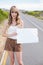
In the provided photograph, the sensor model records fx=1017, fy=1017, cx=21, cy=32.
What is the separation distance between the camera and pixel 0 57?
13.3 meters

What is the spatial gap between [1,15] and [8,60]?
1.97 ft

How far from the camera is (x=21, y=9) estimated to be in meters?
13.3

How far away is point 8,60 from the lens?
43.8 feet

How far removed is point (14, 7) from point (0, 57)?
0.68 meters

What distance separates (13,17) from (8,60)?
0.58 metres

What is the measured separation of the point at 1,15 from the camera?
13.3 m

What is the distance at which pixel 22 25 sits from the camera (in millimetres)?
13258

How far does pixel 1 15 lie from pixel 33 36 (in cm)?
50

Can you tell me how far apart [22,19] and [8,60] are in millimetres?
574

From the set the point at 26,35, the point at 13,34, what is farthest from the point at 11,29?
the point at 26,35

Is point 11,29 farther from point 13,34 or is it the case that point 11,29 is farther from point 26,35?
point 26,35

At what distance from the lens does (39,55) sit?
13398mm

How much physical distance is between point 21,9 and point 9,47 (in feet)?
1.71

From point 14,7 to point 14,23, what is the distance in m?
0.21
